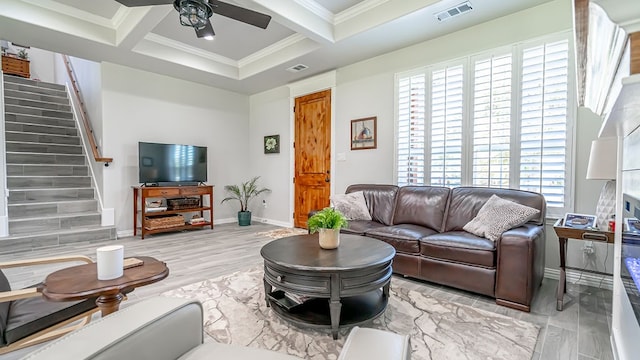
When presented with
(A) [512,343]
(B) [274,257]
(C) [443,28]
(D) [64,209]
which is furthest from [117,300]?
(D) [64,209]

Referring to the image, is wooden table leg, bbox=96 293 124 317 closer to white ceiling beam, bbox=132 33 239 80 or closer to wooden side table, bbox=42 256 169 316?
wooden side table, bbox=42 256 169 316

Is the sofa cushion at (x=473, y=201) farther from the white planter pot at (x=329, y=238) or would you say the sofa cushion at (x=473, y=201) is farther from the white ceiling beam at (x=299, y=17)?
the white ceiling beam at (x=299, y=17)

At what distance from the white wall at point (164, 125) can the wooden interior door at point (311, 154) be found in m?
1.62

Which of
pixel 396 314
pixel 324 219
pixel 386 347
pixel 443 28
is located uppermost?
pixel 443 28

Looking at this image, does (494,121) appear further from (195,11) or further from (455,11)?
(195,11)

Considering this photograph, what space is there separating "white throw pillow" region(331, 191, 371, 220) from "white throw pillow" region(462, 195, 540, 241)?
1262 millimetres

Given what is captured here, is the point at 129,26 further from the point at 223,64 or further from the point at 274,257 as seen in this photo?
the point at 274,257

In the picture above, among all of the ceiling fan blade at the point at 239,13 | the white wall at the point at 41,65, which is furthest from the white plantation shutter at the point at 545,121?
the white wall at the point at 41,65

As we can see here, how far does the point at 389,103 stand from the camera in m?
4.19

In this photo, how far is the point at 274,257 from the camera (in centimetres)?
204

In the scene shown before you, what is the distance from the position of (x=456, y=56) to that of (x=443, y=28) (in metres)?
0.37

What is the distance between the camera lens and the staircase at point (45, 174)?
13.7 feet

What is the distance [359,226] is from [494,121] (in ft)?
6.32

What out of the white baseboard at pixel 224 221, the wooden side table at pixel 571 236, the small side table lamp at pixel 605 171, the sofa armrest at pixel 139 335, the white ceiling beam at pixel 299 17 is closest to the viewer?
the sofa armrest at pixel 139 335
